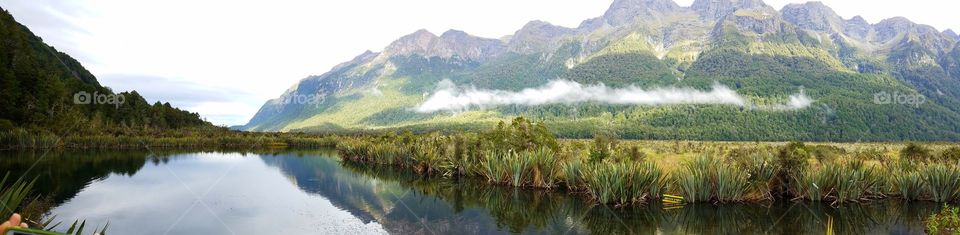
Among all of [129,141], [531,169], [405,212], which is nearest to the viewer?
[405,212]

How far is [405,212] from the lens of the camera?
1673 cm

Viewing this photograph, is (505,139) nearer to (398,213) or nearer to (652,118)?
(398,213)

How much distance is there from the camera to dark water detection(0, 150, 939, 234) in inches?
543

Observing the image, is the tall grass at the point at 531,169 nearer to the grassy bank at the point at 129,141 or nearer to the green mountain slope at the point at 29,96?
the grassy bank at the point at 129,141

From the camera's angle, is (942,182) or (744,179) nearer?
(744,179)

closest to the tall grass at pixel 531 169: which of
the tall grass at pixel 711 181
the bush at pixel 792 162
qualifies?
the tall grass at pixel 711 181

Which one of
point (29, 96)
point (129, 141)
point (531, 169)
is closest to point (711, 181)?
point (531, 169)

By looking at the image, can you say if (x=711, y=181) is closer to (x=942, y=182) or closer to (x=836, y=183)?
(x=836, y=183)

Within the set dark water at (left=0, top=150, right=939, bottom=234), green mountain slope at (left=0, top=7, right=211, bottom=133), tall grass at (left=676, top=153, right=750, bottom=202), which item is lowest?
dark water at (left=0, top=150, right=939, bottom=234)

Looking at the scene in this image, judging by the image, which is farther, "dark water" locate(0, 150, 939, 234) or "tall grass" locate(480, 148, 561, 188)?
"tall grass" locate(480, 148, 561, 188)

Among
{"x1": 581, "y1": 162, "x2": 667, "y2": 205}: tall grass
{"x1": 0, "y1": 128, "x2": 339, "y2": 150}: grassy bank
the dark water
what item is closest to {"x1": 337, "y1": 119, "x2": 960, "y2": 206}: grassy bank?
{"x1": 581, "y1": 162, "x2": 667, "y2": 205}: tall grass

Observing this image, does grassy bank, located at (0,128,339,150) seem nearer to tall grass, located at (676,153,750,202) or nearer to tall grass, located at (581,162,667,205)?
tall grass, located at (581,162,667,205)

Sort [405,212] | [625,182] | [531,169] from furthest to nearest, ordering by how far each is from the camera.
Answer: [531,169]
[625,182]
[405,212]

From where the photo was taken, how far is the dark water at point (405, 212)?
13.8 m
